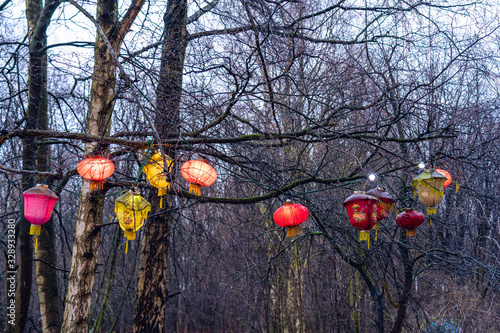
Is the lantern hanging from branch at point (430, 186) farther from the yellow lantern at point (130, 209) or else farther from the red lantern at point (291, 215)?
the yellow lantern at point (130, 209)

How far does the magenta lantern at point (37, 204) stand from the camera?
11.2 feet

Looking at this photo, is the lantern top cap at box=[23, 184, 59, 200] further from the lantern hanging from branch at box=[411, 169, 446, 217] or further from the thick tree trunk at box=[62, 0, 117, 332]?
the lantern hanging from branch at box=[411, 169, 446, 217]

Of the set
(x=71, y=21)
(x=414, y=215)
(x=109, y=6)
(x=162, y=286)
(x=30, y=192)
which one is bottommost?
(x=162, y=286)

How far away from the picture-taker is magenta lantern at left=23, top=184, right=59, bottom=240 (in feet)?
11.2

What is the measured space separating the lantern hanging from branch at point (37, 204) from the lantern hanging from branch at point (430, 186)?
3.37 metres

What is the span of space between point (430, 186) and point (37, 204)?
3.53 metres

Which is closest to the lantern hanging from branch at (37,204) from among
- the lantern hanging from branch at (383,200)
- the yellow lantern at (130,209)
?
the yellow lantern at (130,209)

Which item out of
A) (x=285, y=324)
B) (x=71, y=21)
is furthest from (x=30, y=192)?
(x=285, y=324)

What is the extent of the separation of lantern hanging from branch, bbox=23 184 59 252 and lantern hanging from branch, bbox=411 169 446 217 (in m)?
3.37

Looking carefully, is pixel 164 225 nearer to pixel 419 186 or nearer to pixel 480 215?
pixel 419 186

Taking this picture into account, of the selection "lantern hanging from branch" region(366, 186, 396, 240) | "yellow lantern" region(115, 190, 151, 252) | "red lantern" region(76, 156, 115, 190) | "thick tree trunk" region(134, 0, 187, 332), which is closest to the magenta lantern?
"red lantern" region(76, 156, 115, 190)

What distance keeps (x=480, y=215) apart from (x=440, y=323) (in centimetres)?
222

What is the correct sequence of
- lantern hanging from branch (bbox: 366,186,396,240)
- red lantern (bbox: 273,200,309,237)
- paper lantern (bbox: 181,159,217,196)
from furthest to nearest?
red lantern (bbox: 273,200,309,237)
lantern hanging from branch (bbox: 366,186,396,240)
paper lantern (bbox: 181,159,217,196)

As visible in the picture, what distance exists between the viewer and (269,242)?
9.62 m
